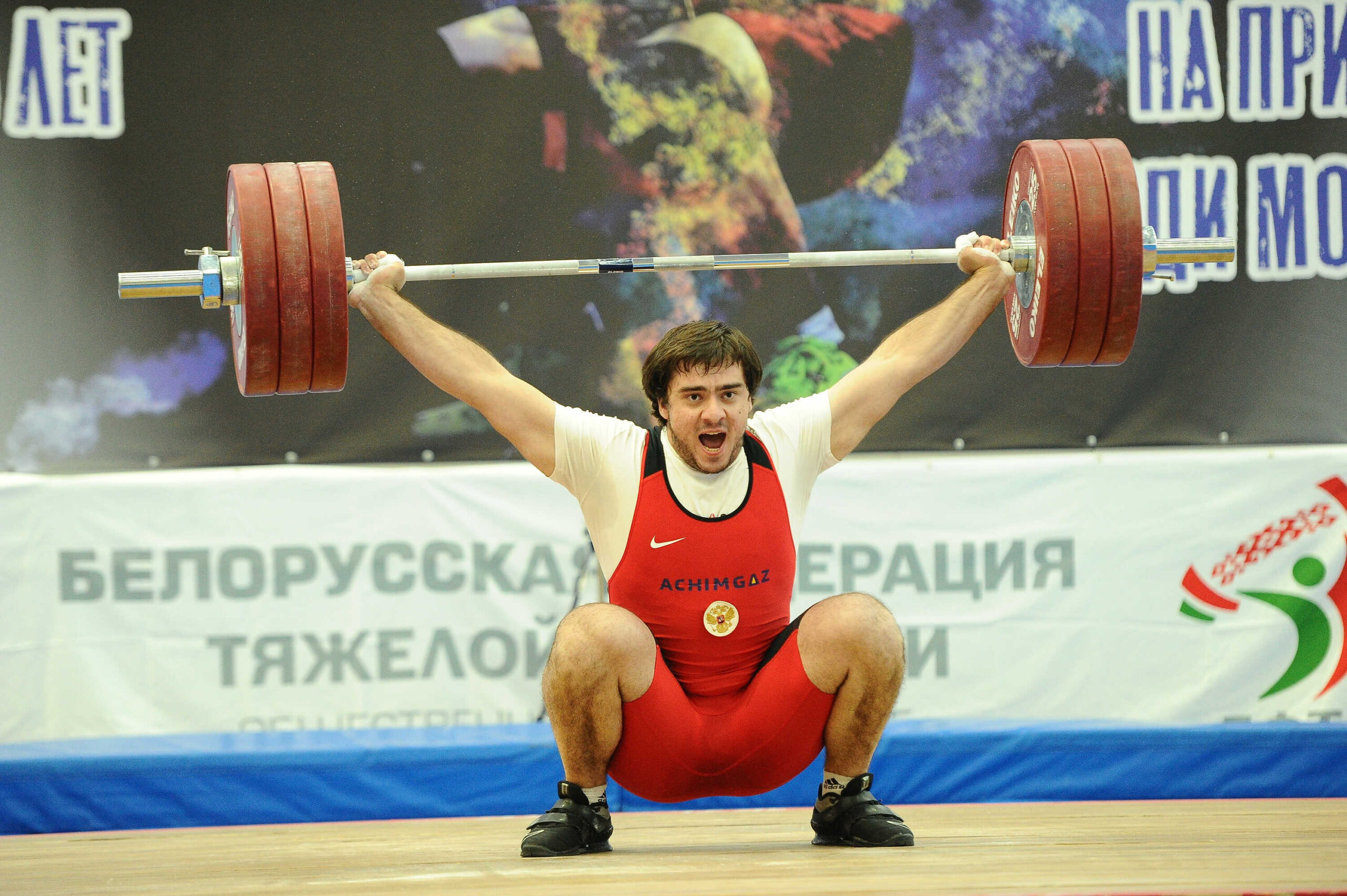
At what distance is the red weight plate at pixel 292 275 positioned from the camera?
8.30ft

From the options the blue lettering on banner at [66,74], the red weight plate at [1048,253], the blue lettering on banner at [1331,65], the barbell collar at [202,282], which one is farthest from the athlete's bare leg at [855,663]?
the blue lettering on banner at [66,74]

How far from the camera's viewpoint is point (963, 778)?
374 cm

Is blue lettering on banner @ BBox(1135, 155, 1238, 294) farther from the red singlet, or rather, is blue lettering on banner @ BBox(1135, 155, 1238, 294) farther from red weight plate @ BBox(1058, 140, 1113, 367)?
the red singlet

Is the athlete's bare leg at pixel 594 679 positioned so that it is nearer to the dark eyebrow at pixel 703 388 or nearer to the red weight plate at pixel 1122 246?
→ the dark eyebrow at pixel 703 388

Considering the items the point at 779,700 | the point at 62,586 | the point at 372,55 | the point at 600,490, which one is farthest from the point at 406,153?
the point at 779,700

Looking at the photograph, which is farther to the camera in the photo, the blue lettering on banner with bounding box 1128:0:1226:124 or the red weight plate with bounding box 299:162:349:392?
the blue lettering on banner with bounding box 1128:0:1226:124

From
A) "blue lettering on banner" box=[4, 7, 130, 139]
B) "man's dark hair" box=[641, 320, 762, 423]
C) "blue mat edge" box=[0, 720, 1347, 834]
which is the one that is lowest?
"blue mat edge" box=[0, 720, 1347, 834]

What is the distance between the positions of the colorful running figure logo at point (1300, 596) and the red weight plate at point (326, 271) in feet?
8.53

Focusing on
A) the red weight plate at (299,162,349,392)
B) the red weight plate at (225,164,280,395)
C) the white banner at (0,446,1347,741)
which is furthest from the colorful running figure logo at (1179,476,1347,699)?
the red weight plate at (225,164,280,395)

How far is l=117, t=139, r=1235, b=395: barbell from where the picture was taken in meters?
2.54

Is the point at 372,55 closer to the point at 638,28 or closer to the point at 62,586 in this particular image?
the point at 638,28

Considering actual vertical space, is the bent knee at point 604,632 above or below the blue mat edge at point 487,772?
above

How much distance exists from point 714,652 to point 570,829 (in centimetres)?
39

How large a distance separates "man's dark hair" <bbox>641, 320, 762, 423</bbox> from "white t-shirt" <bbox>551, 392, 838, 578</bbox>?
95 millimetres
